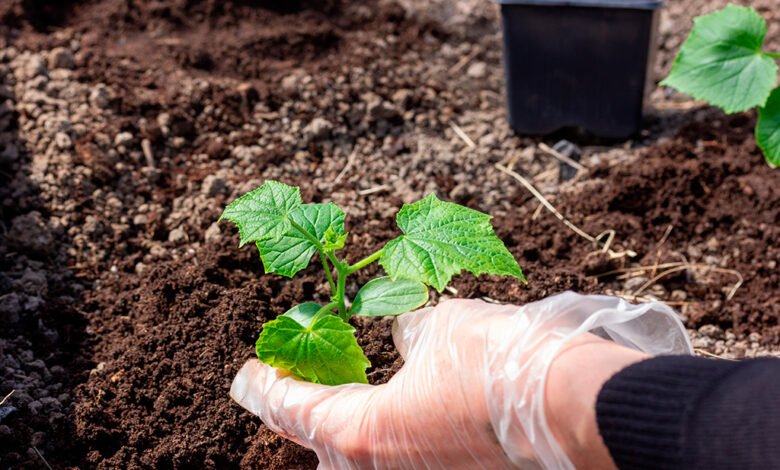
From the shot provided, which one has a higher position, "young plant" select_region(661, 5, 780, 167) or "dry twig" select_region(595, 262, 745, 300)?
"young plant" select_region(661, 5, 780, 167)

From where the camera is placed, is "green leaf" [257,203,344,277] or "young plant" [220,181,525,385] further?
"green leaf" [257,203,344,277]

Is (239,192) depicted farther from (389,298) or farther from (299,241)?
(389,298)

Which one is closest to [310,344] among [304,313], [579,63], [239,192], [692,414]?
[304,313]

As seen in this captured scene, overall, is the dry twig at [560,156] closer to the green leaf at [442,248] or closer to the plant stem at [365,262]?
the green leaf at [442,248]

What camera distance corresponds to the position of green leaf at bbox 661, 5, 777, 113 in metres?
2.62

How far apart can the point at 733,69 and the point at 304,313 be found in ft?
5.47

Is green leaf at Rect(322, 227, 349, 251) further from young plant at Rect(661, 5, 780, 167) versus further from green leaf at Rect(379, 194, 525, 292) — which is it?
young plant at Rect(661, 5, 780, 167)

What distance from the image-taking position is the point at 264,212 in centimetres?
176

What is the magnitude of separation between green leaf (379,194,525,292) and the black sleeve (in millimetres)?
316

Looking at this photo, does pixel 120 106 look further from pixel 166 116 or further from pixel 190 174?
pixel 190 174

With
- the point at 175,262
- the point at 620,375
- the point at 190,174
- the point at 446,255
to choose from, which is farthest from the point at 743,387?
the point at 190,174

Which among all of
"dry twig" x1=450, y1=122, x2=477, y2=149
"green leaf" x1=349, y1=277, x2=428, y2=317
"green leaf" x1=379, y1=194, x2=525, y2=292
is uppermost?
"green leaf" x1=379, y1=194, x2=525, y2=292

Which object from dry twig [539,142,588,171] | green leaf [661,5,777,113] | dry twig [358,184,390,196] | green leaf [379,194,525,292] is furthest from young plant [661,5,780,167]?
green leaf [379,194,525,292]

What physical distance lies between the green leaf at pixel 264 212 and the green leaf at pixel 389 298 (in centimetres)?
24
